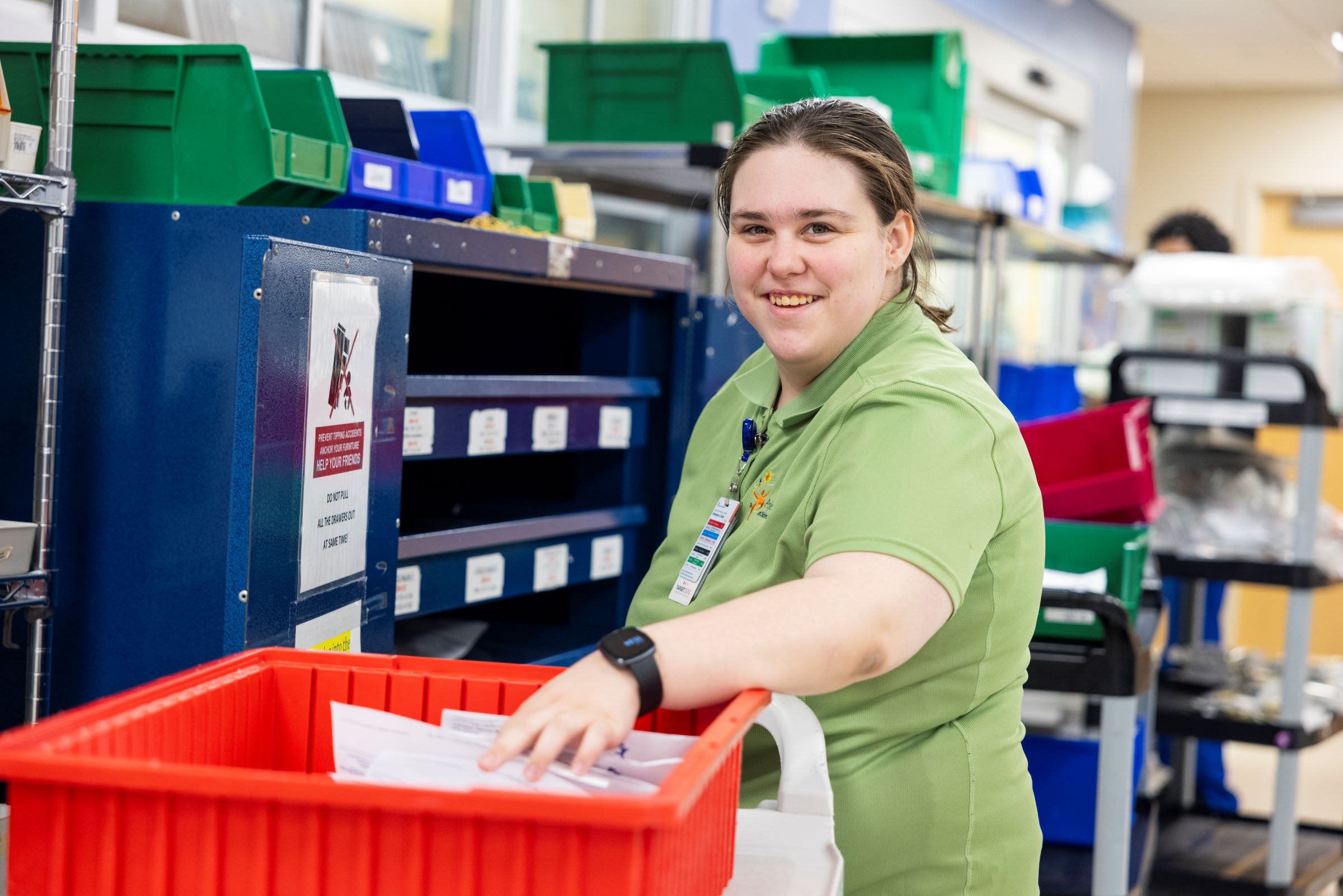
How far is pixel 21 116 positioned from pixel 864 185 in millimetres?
1158

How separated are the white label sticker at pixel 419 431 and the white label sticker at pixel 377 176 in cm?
32

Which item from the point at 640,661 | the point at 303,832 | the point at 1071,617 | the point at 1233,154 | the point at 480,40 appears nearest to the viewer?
the point at 303,832

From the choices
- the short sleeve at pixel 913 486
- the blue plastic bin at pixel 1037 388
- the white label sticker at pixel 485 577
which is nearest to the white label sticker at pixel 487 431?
the white label sticker at pixel 485 577

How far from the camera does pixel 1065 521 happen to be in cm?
285

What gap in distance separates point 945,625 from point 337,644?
744mm

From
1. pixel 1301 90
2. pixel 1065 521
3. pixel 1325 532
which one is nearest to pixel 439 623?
pixel 1065 521

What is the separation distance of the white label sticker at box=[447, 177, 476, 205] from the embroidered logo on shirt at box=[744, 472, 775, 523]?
33.4 inches

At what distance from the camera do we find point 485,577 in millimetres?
2221

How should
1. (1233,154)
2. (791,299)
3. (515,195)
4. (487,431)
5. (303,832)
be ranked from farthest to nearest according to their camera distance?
(1233,154) < (515,195) < (487,431) < (791,299) < (303,832)

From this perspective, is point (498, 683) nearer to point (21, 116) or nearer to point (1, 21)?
point (21, 116)

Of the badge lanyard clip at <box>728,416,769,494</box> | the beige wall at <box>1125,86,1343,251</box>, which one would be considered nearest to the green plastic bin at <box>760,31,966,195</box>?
the badge lanyard clip at <box>728,416,769,494</box>

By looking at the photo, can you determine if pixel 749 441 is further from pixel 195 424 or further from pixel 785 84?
pixel 785 84

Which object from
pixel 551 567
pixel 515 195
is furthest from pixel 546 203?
pixel 551 567

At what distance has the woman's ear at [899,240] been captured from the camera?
1483 mm
